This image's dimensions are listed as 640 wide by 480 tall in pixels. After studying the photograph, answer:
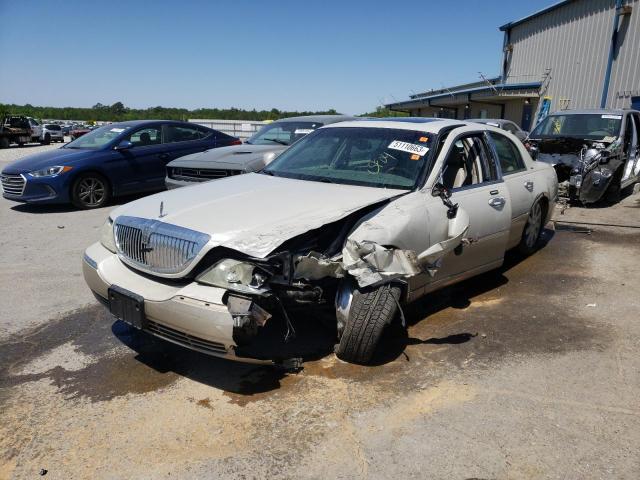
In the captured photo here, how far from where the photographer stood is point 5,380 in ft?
11.6

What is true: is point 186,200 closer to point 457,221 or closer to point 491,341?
point 457,221

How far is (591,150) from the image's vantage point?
9.20 metres

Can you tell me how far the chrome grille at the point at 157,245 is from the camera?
129 inches

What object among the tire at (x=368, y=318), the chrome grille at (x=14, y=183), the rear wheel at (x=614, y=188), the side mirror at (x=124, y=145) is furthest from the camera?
the side mirror at (x=124, y=145)

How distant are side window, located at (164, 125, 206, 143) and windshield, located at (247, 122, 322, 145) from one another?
1.92 m

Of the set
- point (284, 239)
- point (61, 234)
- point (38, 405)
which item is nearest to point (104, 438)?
point (38, 405)

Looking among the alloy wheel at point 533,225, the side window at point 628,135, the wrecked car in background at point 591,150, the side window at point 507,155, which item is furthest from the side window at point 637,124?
the side window at point 507,155

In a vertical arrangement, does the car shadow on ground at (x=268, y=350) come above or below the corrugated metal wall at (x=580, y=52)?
below

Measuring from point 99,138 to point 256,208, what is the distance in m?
7.52

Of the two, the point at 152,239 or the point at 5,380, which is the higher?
the point at 152,239

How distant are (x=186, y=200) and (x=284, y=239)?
42.9 inches

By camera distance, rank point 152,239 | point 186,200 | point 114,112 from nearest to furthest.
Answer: point 152,239 < point 186,200 < point 114,112

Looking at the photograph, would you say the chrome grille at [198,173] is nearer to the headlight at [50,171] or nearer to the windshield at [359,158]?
the headlight at [50,171]

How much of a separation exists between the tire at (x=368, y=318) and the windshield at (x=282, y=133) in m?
5.82
